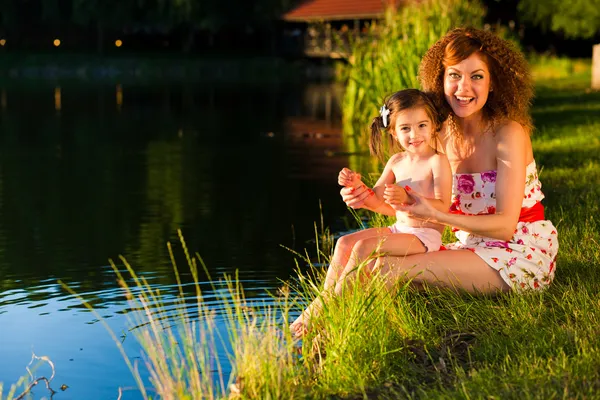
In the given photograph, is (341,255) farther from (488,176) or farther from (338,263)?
(488,176)

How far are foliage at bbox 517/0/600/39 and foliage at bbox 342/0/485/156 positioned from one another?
15.3m

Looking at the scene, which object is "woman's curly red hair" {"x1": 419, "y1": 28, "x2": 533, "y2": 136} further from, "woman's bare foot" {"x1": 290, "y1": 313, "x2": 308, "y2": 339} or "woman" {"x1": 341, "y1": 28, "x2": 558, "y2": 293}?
"woman's bare foot" {"x1": 290, "y1": 313, "x2": 308, "y2": 339}

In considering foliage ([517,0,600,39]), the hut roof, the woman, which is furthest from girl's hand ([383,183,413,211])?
the hut roof

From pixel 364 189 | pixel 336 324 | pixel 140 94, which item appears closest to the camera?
pixel 336 324

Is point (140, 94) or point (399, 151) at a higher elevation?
point (399, 151)

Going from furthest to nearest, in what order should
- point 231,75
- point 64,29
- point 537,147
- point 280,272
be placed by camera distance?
point 64,29, point 231,75, point 537,147, point 280,272

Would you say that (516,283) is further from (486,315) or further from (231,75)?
(231,75)

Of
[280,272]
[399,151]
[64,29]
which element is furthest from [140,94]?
[399,151]

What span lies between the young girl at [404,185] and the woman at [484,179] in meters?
0.07

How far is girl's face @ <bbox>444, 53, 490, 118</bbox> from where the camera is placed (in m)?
5.55

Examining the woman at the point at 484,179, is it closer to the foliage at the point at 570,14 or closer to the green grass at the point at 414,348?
the green grass at the point at 414,348

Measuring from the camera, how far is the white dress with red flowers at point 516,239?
5465 mm

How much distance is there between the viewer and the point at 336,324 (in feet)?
16.5

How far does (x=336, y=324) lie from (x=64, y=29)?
148 ft
